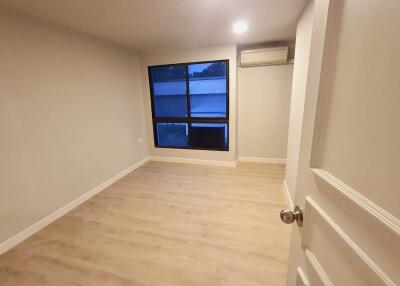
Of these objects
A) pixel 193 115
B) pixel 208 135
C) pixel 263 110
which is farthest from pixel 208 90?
pixel 263 110

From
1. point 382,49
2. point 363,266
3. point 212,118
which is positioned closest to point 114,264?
point 363,266

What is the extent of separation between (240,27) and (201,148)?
7.37 ft

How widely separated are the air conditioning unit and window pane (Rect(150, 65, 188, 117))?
1.19m

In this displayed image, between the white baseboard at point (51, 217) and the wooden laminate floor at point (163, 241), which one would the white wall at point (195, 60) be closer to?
the wooden laminate floor at point (163, 241)

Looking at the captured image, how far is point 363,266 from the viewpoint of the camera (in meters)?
0.45

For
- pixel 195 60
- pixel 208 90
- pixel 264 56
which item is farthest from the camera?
pixel 208 90

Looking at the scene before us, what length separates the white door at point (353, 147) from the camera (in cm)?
39

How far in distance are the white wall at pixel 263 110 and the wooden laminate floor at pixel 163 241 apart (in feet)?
3.57

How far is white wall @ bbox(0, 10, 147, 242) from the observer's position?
1884mm

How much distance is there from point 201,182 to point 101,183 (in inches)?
62.3

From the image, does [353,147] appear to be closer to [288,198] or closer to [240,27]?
[288,198]

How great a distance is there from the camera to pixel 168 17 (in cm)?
219

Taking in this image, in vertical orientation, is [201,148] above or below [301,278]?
below

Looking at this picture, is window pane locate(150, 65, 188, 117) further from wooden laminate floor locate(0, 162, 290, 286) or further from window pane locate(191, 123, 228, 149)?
wooden laminate floor locate(0, 162, 290, 286)
